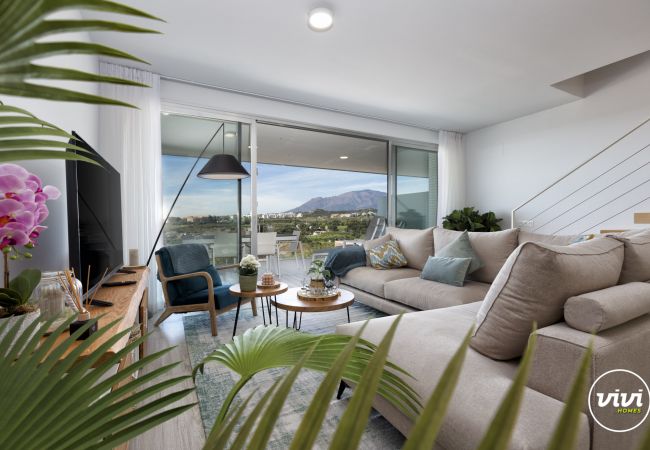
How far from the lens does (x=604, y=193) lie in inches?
181

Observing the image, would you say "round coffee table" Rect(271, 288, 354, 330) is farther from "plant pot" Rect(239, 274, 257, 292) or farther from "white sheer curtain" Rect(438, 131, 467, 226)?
"white sheer curtain" Rect(438, 131, 467, 226)

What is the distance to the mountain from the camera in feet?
25.6

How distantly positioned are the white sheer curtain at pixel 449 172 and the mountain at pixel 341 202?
5.77 feet

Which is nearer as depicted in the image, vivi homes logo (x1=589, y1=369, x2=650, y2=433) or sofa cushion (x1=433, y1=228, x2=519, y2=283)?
vivi homes logo (x1=589, y1=369, x2=650, y2=433)

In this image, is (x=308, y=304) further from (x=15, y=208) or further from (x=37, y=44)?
(x=37, y=44)

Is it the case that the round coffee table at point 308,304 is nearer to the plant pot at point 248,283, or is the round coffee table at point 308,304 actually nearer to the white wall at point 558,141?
the plant pot at point 248,283

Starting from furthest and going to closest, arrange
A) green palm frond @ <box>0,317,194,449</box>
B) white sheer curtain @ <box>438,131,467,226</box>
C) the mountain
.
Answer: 1. the mountain
2. white sheer curtain @ <box>438,131,467,226</box>
3. green palm frond @ <box>0,317,194,449</box>

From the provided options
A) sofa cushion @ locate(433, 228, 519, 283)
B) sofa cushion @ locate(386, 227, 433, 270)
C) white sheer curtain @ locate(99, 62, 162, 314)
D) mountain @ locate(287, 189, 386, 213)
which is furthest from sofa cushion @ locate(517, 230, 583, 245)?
mountain @ locate(287, 189, 386, 213)

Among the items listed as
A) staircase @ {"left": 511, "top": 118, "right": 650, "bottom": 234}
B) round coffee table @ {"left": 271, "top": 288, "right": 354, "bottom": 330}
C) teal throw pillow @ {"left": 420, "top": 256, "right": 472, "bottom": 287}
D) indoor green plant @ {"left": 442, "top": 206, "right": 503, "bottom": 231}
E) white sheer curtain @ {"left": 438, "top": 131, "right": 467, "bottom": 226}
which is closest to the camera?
round coffee table @ {"left": 271, "top": 288, "right": 354, "bottom": 330}

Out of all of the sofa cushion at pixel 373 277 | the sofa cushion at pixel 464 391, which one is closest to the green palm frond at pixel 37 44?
the sofa cushion at pixel 464 391

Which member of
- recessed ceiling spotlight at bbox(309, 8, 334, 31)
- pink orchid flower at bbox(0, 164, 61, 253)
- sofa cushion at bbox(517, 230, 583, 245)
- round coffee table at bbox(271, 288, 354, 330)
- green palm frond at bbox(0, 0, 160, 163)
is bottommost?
round coffee table at bbox(271, 288, 354, 330)

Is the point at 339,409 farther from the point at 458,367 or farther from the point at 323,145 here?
the point at 323,145

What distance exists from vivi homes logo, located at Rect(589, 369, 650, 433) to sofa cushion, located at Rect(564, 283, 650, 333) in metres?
0.17

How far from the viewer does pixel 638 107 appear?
4250 mm
